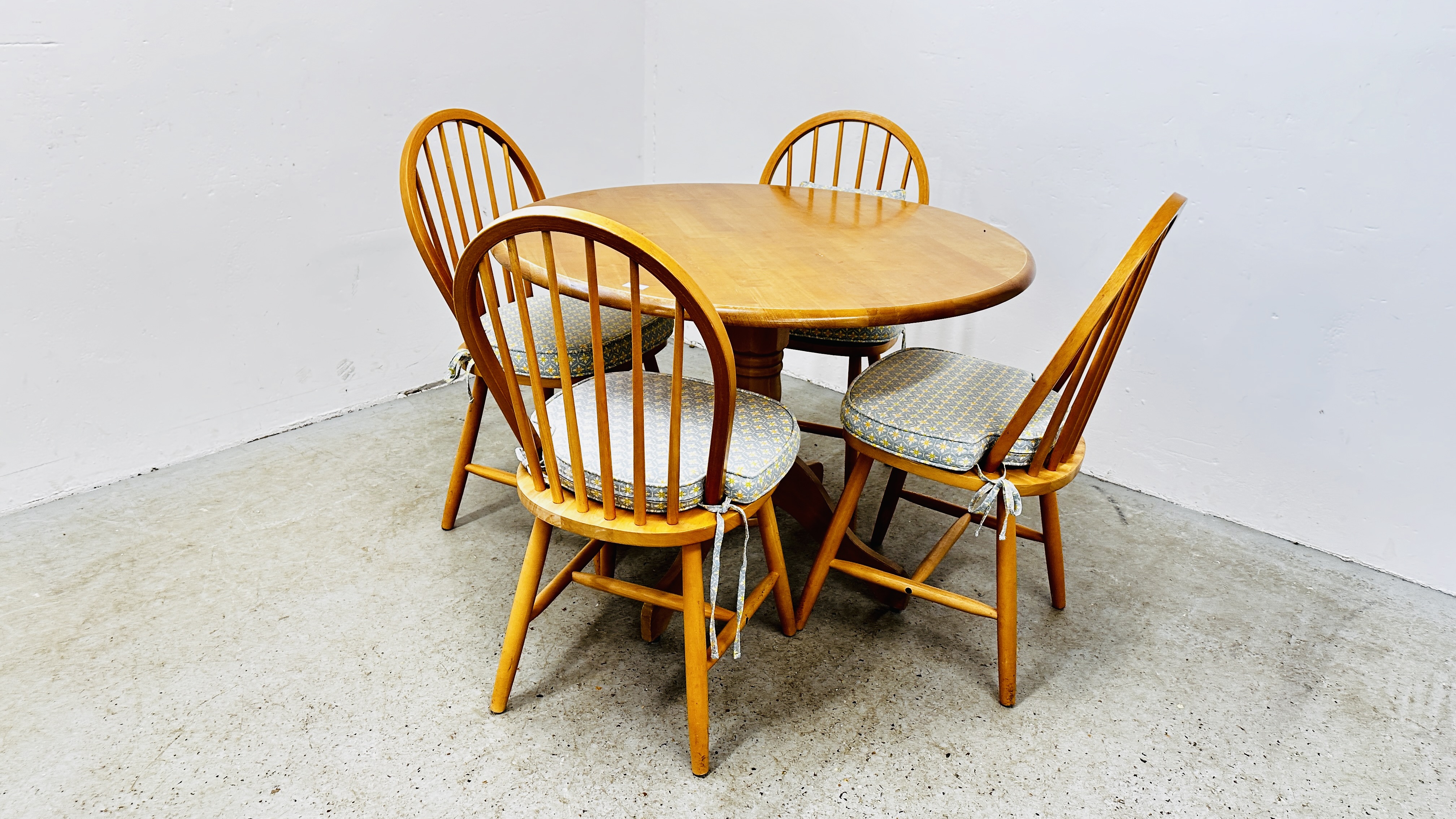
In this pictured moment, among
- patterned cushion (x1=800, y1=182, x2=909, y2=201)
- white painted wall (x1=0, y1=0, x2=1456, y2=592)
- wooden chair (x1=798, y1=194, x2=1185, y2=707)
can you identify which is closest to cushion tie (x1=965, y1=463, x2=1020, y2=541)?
wooden chair (x1=798, y1=194, x2=1185, y2=707)

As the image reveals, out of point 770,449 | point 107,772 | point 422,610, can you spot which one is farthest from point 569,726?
point 107,772

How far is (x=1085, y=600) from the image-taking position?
192cm

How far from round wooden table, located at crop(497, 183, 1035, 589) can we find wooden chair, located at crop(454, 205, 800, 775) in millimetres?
125

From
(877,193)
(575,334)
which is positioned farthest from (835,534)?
(877,193)

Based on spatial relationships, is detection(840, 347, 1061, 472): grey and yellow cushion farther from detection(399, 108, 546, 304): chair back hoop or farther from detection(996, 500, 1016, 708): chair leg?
detection(399, 108, 546, 304): chair back hoop

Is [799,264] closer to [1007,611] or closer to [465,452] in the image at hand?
[1007,611]

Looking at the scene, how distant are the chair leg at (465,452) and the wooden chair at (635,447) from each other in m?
0.48

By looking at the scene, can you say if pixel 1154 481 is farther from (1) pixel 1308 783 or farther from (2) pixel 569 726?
(2) pixel 569 726

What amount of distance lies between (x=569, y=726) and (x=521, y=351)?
81 cm

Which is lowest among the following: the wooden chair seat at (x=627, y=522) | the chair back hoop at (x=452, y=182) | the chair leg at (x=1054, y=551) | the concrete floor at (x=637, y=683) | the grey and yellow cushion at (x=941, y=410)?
the concrete floor at (x=637, y=683)

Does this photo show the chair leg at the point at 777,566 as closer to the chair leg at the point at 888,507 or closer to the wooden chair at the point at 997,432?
the wooden chair at the point at 997,432

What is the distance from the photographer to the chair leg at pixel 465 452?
200 centimetres

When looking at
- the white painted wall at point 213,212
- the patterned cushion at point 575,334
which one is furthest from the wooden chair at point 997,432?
the white painted wall at point 213,212

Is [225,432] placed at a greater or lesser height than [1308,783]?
lesser
